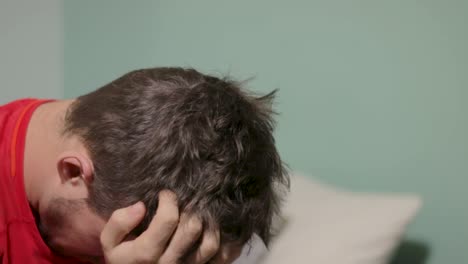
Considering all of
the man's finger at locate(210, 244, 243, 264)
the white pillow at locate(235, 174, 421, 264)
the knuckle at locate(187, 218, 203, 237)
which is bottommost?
the white pillow at locate(235, 174, 421, 264)

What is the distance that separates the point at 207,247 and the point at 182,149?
5.1 inches

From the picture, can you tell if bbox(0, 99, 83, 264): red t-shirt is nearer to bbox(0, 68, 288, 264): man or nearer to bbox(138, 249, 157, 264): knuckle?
bbox(0, 68, 288, 264): man

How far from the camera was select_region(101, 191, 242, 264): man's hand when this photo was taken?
2.23 ft

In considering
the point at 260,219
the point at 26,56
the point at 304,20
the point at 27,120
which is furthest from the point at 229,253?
the point at 26,56

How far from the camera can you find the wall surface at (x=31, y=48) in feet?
4.97

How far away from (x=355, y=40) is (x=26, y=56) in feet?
3.08

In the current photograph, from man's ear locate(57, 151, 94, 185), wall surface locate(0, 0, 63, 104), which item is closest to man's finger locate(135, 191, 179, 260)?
man's ear locate(57, 151, 94, 185)

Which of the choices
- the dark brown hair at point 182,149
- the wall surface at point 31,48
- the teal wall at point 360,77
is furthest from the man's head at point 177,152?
the wall surface at point 31,48

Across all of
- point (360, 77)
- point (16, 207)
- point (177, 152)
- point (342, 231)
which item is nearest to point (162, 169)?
point (177, 152)

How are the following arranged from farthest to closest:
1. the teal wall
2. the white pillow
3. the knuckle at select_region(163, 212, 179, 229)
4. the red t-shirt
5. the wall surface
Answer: the wall surface < the teal wall < the white pillow < the red t-shirt < the knuckle at select_region(163, 212, 179, 229)

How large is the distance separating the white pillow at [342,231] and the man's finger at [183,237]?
0.16 meters

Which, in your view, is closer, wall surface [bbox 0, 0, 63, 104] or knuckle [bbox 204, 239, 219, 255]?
knuckle [bbox 204, 239, 219, 255]

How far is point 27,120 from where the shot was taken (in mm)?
840

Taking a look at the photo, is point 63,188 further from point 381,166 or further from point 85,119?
point 381,166
